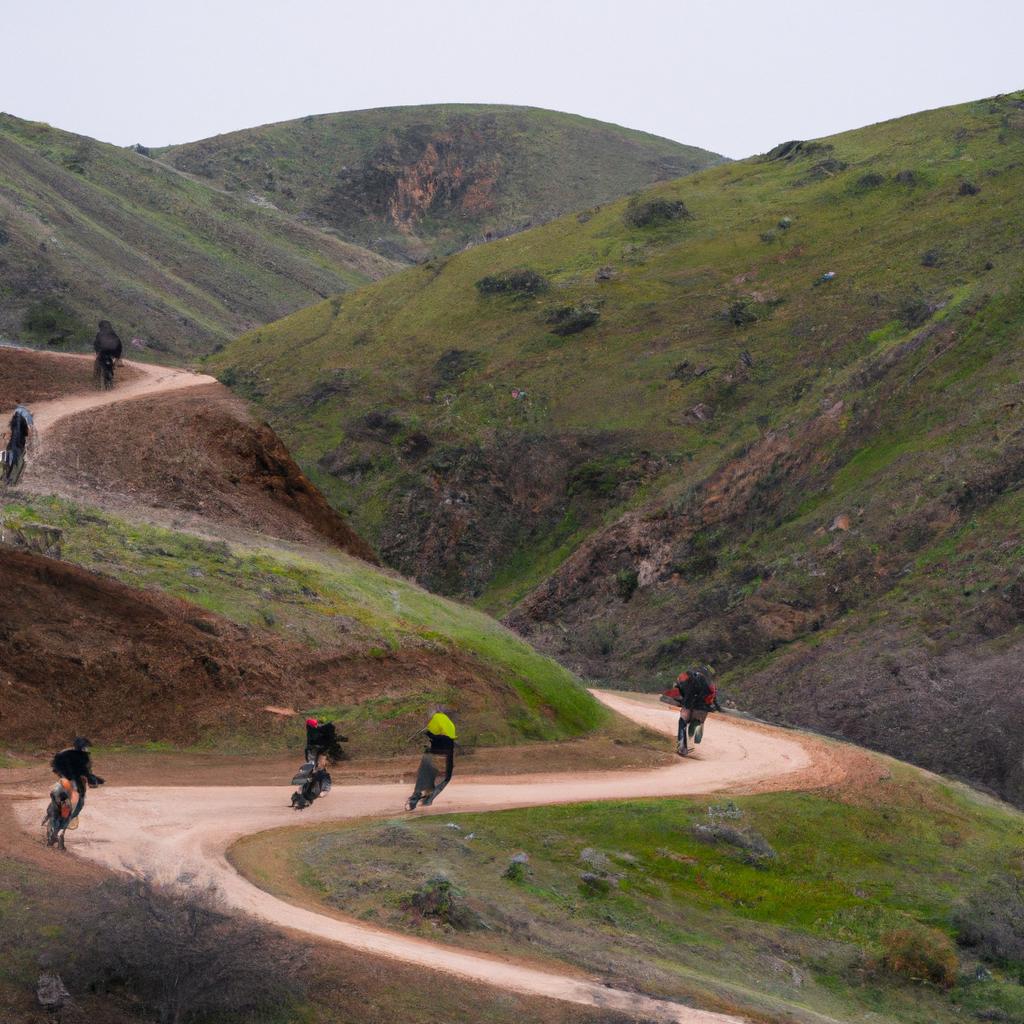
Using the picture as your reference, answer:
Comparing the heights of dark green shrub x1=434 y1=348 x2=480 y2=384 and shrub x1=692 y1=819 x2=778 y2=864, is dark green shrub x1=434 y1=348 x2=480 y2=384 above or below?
above

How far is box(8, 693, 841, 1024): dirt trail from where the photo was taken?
1140cm

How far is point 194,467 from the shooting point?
32.1 m

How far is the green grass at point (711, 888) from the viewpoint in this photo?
13172 millimetres

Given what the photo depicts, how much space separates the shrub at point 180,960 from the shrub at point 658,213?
234ft

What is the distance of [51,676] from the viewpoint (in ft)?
59.8

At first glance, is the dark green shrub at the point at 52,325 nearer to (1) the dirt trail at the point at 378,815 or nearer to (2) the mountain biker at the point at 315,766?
(1) the dirt trail at the point at 378,815

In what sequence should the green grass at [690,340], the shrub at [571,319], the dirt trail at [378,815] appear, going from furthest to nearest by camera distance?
the shrub at [571,319], the green grass at [690,340], the dirt trail at [378,815]

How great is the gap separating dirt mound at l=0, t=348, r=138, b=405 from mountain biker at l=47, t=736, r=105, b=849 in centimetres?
2262

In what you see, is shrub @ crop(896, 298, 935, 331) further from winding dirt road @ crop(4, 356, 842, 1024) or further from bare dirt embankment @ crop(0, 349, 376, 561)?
winding dirt road @ crop(4, 356, 842, 1024)

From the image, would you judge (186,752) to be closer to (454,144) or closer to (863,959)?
(863,959)

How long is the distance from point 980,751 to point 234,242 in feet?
339

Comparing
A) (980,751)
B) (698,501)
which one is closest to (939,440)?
(698,501)

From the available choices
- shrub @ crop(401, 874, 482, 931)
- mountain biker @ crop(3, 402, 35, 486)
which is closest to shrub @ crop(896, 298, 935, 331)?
mountain biker @ crop(3, 402, 35, 486)

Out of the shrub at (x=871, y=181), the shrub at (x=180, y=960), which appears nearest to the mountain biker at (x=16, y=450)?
A: the shrub at (x=180, y=960)
